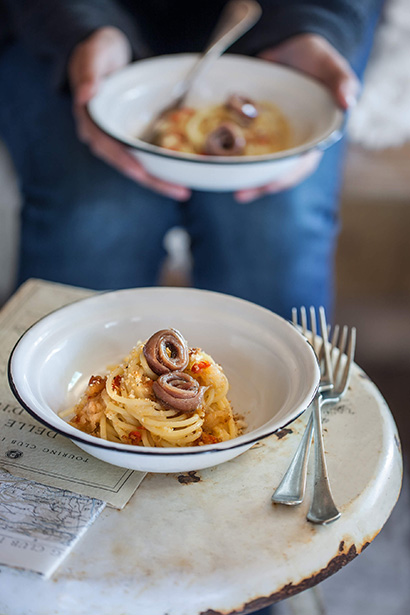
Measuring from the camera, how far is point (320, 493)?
624 millimetres

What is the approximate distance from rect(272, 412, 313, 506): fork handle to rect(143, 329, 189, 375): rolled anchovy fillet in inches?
5.6

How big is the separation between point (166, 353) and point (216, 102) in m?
0.79

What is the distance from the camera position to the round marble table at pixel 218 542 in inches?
21.4

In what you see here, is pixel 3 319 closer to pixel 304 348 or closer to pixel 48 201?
pixel 304 348

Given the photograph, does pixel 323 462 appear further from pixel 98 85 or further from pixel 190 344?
pixel 98 85

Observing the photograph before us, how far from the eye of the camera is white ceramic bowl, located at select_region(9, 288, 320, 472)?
1.91ft

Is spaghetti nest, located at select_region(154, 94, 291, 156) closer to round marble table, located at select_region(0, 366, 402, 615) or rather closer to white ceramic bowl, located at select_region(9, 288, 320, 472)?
white ceramic bowl, located at select_region(9, 288, 320, 472)

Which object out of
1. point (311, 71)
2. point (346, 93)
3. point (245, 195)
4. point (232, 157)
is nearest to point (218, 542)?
point (232, 157)

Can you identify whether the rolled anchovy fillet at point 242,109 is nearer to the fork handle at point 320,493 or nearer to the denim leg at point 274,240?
the denim leg at point 274,240

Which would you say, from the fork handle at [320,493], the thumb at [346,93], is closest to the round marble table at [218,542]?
the fork handle at [320,493]

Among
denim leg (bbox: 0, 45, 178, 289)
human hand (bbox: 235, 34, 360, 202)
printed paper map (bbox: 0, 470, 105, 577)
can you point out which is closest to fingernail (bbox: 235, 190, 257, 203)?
human hand (bbox: 235, 34, 360, 202)

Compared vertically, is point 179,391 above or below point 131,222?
above

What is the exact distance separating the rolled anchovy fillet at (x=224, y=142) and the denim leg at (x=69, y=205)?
324mm

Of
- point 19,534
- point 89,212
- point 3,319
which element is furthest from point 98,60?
point 19,534
